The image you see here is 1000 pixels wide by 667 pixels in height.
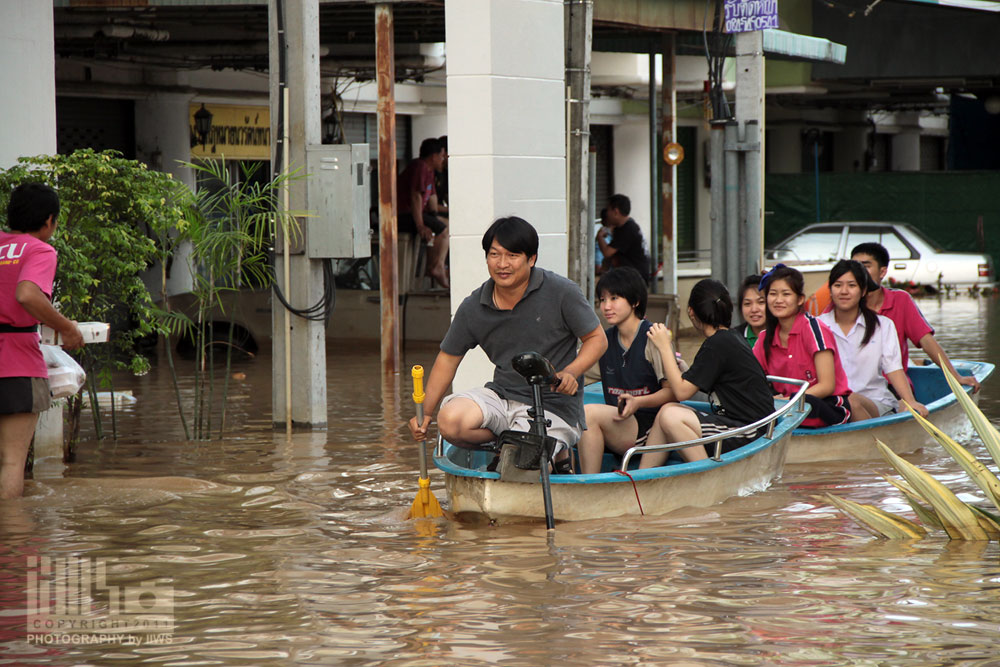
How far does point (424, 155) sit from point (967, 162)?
73.3 feet

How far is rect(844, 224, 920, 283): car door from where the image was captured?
84.1 feet

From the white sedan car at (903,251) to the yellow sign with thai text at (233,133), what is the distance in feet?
30.8

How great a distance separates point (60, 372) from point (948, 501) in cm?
489

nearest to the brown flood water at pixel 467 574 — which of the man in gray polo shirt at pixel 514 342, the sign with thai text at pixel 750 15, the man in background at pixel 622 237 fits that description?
the man in gray polo shirt at pixel 514 342

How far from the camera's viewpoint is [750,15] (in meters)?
13.3

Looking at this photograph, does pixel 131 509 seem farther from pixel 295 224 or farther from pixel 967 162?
pixel 967 162

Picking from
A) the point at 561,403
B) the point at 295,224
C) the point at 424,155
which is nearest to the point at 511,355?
the point at 561,403

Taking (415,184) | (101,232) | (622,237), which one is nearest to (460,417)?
(101,232)

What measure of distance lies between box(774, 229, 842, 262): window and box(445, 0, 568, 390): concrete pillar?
1574cm

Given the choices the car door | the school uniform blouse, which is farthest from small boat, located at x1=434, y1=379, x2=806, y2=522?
the car door

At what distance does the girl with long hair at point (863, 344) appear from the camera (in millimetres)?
9672

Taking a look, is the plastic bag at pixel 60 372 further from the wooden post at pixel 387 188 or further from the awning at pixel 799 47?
the awning at pixel 799 47

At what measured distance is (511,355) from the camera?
7.24 m

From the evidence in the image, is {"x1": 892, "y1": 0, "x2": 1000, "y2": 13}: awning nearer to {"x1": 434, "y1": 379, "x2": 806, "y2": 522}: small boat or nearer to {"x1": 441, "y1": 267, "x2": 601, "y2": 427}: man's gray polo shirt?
{"x1": 434, "y1": 379, "x2": 806, "y2": 522}: small boat
